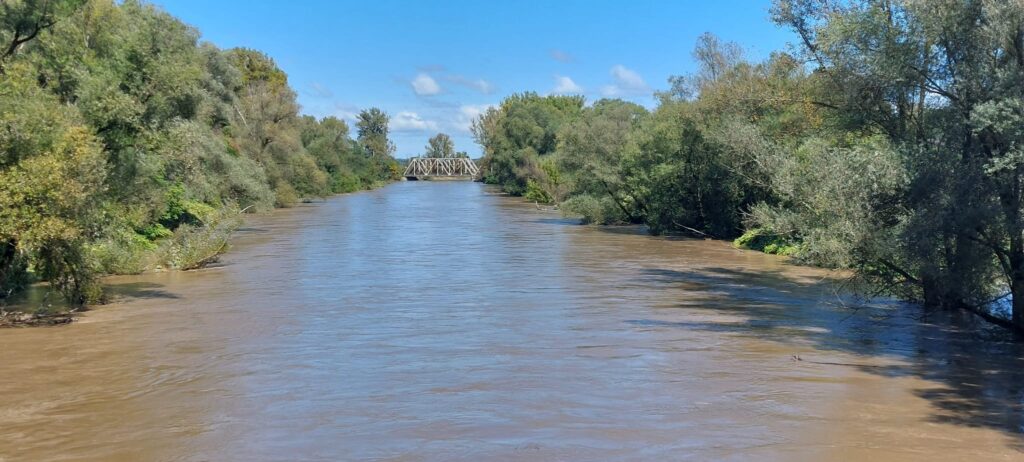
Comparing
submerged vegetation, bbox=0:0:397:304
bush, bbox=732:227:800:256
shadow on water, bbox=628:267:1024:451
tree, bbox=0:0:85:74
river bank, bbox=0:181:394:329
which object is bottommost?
river bank, bbox=0:181:394:329

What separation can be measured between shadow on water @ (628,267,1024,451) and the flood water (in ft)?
0.20

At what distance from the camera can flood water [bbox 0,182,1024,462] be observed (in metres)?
9.97

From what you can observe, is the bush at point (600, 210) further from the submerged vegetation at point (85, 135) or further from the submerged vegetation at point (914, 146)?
the submerged vegetation at point (85, 135)

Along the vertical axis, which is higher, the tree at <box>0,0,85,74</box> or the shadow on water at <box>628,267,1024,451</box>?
the tree at <box>0,0,85,74</box>

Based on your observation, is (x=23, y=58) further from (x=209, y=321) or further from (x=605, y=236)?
(x=605, y=236)

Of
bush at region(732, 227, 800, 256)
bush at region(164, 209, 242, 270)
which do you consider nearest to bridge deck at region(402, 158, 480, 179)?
bush at region(732, 227, 800, 256)

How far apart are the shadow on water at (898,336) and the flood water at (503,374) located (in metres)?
0.06

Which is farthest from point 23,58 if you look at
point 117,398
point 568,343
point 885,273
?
point 885,273

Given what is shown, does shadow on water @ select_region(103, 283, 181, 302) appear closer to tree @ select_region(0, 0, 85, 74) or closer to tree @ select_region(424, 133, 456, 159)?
tree @ select_region(0, 0, 85, 74)

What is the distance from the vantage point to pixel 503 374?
1316cm

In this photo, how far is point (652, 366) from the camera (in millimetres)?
13727

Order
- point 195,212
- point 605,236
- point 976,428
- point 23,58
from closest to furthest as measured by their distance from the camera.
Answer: point 976,428
point 23,58
point 195,212
point 605,236

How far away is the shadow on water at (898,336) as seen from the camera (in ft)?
37.9

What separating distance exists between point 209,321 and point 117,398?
225 inches
